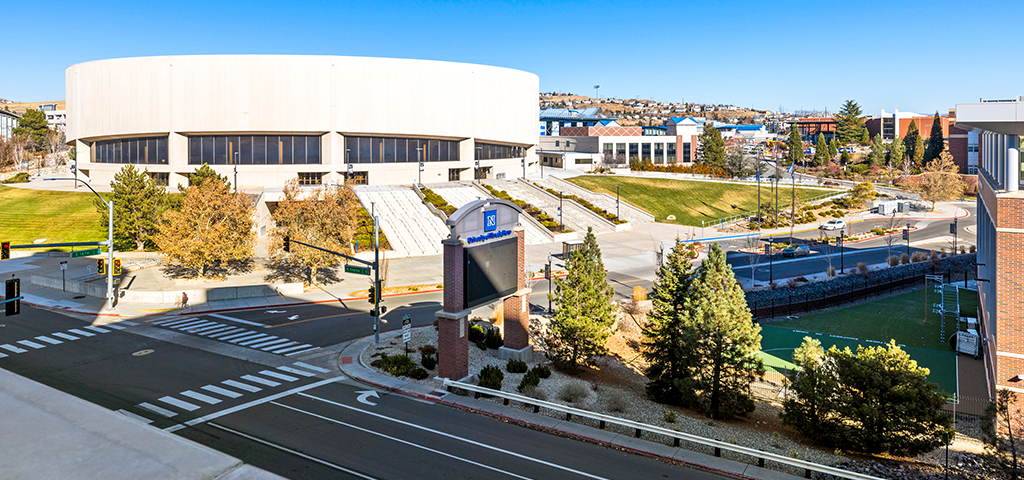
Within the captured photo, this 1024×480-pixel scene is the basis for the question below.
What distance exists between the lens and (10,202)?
75375 millimetres

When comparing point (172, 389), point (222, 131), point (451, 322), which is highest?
point (222, 131)

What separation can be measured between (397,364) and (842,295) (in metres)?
33.2

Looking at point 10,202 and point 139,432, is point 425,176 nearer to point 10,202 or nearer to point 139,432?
point 10,202

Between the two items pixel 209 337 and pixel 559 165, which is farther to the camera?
pixel 559 165

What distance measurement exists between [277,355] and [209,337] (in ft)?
19.0

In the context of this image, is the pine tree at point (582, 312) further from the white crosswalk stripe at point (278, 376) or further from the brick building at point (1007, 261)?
the brick building at point (1007, 261)

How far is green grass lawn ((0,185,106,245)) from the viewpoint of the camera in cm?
6581

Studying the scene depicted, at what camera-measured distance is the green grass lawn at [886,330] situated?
34.4 m

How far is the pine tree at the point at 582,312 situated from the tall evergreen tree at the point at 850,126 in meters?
161

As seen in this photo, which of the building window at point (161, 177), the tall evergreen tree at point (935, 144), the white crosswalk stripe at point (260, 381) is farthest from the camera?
the tall evergreen tree at point (935, 144)

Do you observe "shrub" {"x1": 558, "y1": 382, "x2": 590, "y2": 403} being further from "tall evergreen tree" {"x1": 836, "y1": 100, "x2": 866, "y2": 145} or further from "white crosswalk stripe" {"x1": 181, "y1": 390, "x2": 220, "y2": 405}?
"tall evergreen tree" {"x1": 836, "y1": 100, "x2": 866, "y2": 145}

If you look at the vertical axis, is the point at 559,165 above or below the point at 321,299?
above

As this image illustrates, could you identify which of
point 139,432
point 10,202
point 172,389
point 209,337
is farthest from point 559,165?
point 139,432

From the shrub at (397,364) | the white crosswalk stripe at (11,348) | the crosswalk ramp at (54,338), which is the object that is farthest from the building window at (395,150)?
the shrub at (397,364)
